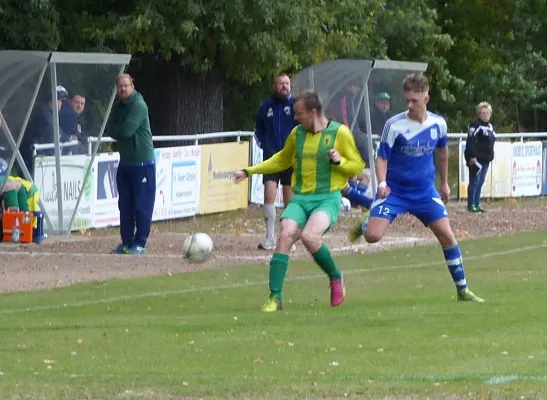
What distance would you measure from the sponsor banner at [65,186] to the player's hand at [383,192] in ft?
28.7

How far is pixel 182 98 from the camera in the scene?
88.5ft

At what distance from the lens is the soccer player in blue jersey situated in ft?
38.0

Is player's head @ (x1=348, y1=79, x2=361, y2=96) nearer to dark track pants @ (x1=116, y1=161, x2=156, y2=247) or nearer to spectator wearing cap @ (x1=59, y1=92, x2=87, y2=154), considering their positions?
spectator wearing cap @ (x1=59, y1=92, x2=87, y2=154)

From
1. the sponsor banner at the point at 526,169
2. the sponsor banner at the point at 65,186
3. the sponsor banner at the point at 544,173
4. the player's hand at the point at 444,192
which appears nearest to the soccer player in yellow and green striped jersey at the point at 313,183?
the player's hand at the point at 444,192

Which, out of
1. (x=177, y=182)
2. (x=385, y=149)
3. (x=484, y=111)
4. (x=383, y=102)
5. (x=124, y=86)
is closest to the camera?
(x=385, y=149)

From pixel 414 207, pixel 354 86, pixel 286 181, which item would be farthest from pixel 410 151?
pixel 354 86

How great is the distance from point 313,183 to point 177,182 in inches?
441

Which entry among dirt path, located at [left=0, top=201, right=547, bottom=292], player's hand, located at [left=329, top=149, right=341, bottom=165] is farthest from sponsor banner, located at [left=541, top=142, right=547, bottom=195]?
player's hand, located at [left=329, top=149, right=341, bottom=165]

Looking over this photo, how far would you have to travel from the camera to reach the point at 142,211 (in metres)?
16.6

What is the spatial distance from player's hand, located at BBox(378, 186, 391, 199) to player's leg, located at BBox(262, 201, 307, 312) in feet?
2.08

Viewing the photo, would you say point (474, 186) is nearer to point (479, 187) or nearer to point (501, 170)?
point (479, 187)

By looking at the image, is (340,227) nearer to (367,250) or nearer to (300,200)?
(367,250)

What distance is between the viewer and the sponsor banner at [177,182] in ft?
72.2

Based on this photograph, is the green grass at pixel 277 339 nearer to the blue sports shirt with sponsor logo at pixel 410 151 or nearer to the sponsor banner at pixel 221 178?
the blue sports shirt with sponsor logo at pixel 410 151
